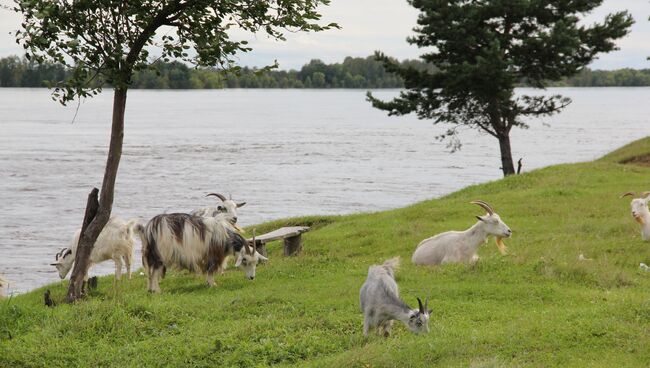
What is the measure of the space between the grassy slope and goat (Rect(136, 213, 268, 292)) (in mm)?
374

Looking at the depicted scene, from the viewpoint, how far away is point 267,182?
43.3 m

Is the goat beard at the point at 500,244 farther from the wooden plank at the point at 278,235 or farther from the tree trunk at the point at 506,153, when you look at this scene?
the tree trunk at the point at 506,153

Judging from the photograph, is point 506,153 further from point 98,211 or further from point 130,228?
point 98,211

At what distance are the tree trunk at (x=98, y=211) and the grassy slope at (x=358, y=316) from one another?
64 cm

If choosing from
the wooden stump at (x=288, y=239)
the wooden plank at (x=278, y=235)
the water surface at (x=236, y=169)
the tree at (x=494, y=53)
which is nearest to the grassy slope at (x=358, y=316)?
the wooden plank at (x=278, y=235)

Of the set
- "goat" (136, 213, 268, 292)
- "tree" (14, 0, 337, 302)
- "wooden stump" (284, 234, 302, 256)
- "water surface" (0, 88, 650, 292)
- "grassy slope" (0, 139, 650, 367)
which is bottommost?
"water surface" (0, 88, 650, 292)

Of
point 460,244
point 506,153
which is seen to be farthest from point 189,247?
point 506,153

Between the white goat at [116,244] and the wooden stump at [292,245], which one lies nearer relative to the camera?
the white goat at [116,244]

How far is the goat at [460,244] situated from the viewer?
15633 mm

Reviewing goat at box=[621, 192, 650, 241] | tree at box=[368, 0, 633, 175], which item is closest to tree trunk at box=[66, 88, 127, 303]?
goat at box=[621, 192, 650, 241]

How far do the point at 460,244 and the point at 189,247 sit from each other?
4669 millimetres

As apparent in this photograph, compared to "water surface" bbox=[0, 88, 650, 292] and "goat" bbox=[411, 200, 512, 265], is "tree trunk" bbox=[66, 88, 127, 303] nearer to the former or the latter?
"goat" bbox=[411, 200, 512, 265]

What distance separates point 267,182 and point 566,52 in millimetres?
18170

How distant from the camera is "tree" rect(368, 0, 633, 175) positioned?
95.6 ft
